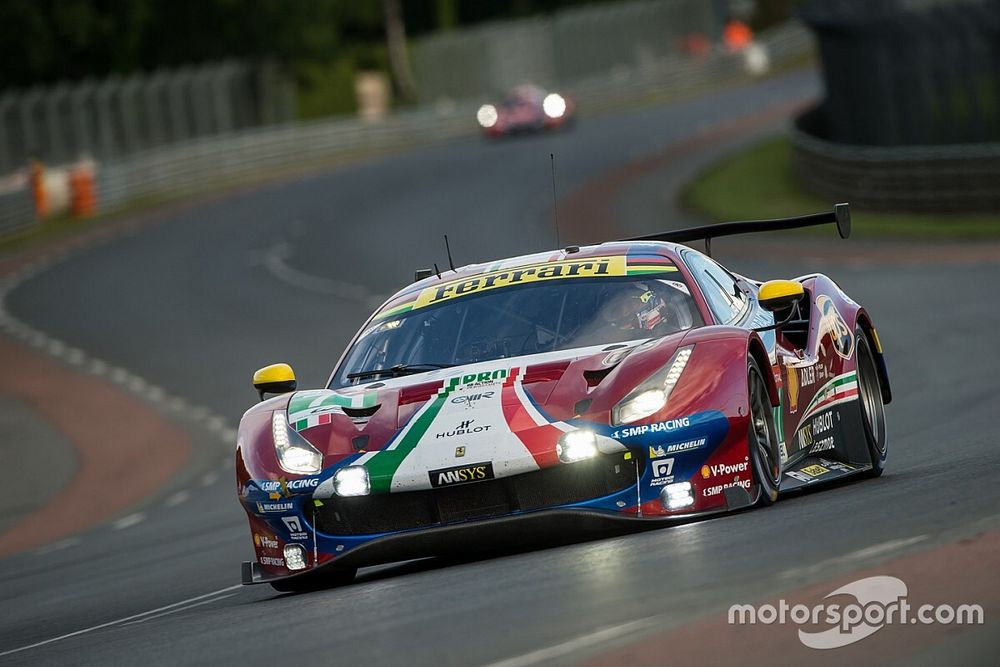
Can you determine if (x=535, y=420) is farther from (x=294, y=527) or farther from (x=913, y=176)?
(x=913, y=176)

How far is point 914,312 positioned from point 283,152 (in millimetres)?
35013

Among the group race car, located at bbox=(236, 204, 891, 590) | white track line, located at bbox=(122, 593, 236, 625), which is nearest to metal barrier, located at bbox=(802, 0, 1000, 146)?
race car, located at bbox=(236, 204, 891, 590)

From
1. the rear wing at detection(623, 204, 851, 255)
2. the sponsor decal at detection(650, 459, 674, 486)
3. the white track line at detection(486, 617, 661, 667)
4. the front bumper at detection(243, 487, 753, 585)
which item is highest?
the rear wing at detection(623, 204, 851, 255)

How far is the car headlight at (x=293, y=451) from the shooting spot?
7777 mm

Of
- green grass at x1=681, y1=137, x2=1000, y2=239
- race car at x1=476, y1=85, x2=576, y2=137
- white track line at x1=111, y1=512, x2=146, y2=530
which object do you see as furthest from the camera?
race car at x1=476, y1=85, x2=576, y2=137

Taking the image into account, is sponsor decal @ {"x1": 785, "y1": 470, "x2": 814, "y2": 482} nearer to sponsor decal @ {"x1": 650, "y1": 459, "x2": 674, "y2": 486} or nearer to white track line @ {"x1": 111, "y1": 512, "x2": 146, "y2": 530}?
sponsor decal @ {"x1": 650, "y1": 459, "x2": 674, "y2": 486}

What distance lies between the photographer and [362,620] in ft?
20.0

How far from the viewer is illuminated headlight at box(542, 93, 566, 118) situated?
5644 cm

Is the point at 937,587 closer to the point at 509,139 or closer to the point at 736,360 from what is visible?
the point at 736,360

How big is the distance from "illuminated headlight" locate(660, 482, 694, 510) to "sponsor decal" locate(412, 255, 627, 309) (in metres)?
1.64

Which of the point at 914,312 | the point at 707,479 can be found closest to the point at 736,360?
the point at 707,479

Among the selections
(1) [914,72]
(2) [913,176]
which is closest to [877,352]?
(2) [913,176]

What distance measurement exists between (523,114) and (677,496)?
165ft

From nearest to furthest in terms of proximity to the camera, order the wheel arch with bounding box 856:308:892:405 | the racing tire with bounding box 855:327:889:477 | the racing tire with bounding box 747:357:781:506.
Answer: the racing tire with bounding box 747:357:781:506 → the racing tire with bounding box 855:327:889:477 → the wheel arch with bounding box 856:308:892:405
